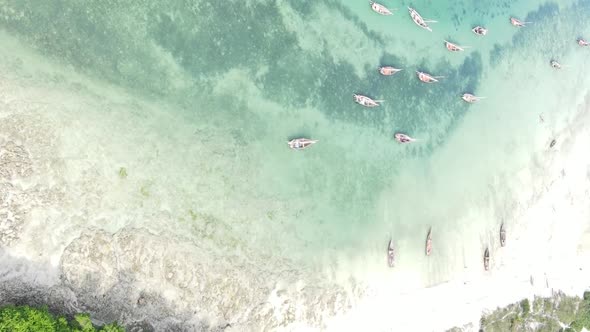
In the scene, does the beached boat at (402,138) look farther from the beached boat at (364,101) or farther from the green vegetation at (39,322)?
the green vegetation at (39,322)

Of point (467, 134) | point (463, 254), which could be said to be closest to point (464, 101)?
point (467, 134)

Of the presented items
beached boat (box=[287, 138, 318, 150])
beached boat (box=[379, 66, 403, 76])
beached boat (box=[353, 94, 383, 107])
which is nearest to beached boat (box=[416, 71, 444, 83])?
beached boat (box=[379, 66, 403, 76])

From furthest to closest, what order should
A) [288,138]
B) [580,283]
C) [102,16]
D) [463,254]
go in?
[580,283]
[463,254]
[288,138]
[102,16]

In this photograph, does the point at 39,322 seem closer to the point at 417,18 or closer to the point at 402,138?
the point at 402,138

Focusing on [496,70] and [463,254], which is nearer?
[463,254]

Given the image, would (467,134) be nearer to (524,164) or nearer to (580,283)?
(524,164)

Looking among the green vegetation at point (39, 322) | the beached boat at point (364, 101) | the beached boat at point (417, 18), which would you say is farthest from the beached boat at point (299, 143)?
the green vegetation at point (39, 322)

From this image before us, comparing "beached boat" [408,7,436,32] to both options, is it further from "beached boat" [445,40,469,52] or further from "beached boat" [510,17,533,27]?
"beached boat" [510,17,533,27]

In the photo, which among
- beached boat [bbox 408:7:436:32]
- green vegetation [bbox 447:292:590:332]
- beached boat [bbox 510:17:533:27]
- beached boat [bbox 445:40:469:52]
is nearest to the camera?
green vegetation [bbox 447:292:590:332]
